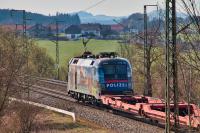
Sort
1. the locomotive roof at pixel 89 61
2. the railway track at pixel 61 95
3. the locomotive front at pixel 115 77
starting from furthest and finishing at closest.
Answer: the locomotive roof at pixel 89 61, the locomotive front at pixel 115 77, the railway track at pixel 61 95

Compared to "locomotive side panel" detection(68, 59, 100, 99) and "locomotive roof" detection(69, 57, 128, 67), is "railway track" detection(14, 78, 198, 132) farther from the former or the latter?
"locomotive roof" detection(69, 57, 128, 67)

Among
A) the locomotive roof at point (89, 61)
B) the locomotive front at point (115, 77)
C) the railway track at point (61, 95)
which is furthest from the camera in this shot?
the locomotive roof at point (89, 61)

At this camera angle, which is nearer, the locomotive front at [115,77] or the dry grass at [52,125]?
the dry grass at [52,125]

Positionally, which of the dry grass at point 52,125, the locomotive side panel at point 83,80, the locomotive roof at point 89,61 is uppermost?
the locomotive roof at point 89,61

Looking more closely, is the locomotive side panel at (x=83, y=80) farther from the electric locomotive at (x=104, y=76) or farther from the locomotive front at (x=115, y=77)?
the locomotive front at (x=115, y=77)

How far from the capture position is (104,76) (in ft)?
98.1

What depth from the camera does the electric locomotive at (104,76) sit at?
29781 mm

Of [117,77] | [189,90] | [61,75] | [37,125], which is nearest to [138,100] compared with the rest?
[117,77]

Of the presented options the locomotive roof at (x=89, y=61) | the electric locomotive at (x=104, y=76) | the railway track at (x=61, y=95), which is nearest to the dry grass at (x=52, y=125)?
the railway track at (x=61, y=95)

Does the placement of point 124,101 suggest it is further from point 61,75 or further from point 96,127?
point 61,75

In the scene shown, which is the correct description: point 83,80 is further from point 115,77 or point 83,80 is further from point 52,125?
point 52,125

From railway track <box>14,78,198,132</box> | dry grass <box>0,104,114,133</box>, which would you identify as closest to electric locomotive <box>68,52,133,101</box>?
railway track <box>14,78,198,132</box>

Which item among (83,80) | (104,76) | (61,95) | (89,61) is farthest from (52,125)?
(61,95)

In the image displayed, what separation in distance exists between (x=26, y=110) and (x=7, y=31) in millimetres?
47987
